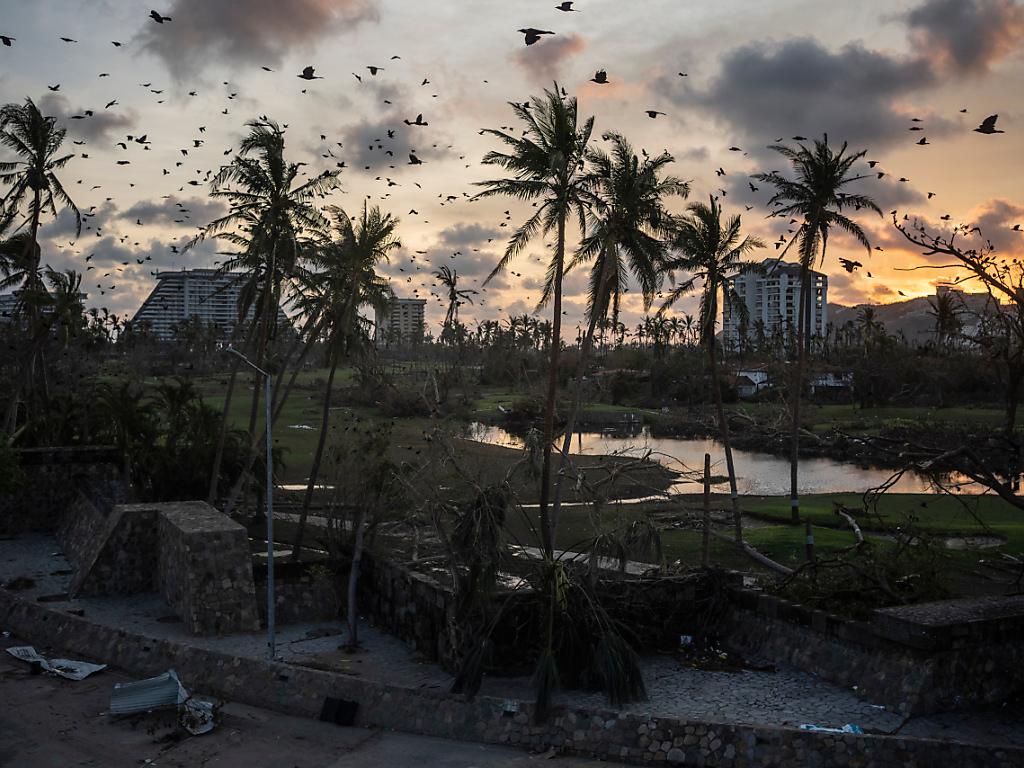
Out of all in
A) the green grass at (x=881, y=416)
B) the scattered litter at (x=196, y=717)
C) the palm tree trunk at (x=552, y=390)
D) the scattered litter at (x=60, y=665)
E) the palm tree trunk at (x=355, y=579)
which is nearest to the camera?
the scattered litter at (x=196, y=717)

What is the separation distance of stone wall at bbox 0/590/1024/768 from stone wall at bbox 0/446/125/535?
1406 cm

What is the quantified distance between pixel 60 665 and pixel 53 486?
17362 mm

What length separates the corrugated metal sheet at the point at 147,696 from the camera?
19969 mm

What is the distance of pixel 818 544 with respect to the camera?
116ft

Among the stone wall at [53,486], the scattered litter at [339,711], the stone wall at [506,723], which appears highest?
the stone wall at [53,486]

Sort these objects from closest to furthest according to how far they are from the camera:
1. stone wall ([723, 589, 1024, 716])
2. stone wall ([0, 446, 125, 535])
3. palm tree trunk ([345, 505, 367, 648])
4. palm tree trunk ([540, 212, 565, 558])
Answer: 1. stone wall ([723, 589, 1024, 716])
2. palm tree trunk ([345, 505, 367, 648])
3. palm tree trunk ([540, 212, 565, 558])
4. stone wall ([0, 446, 125, 535])

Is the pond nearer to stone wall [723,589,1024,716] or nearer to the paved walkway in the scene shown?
the paved walkway

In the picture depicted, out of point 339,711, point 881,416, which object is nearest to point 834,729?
point 339,711

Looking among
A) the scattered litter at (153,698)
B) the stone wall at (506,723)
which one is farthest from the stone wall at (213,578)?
the scattered litter at (153,698)

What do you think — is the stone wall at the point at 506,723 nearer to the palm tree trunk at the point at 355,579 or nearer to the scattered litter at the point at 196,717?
the scattered litter at the point at 196,717

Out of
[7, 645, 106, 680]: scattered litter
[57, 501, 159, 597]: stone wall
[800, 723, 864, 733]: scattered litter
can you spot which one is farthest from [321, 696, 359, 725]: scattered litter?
[57, 501, 159, 597]: stone wall

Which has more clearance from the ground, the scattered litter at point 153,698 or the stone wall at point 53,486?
the stone wall at point 53,486

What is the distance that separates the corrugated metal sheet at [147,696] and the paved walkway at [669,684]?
3182 millimetres

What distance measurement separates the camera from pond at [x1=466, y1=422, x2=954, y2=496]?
55875 mm
